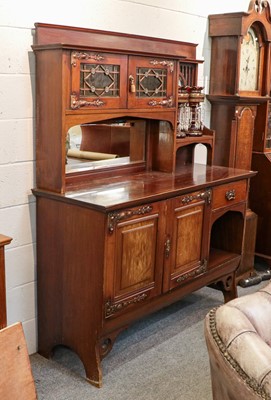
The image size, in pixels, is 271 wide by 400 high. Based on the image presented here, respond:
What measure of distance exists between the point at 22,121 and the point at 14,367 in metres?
1.65

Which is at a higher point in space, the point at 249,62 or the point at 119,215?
the point at 249,62

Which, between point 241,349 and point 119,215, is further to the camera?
point 119,215

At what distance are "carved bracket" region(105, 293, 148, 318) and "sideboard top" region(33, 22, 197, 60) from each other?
124cm

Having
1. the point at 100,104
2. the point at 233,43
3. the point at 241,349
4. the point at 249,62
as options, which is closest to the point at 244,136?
the point at 249,62

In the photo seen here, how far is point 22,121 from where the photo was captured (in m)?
2.65

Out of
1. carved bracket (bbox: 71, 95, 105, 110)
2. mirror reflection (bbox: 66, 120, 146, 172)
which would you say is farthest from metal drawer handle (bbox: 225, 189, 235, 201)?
carved bracket (bbox: 71, 95, 105, 110)

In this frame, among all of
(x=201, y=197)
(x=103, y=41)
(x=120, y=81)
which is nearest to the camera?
(x=120, y=81)

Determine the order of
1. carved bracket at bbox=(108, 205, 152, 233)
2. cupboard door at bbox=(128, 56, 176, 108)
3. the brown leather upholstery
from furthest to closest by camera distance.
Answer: cupboard door at bbox=(128, 56, 176, 108), carved bracket at bbox=(108, 205, 152, 233), the brown leather upholstery

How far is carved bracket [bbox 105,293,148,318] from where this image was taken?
8.43 feet

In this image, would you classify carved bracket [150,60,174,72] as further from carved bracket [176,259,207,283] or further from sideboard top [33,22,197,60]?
carved bracket [176,259,207,283]

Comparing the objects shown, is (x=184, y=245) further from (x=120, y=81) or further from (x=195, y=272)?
(x=120, y=81)

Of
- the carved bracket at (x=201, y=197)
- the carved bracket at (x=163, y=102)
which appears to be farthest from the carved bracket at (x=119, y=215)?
the carved bracket at (x=163, y=102)

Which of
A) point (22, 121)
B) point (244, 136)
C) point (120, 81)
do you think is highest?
point (120, 81)

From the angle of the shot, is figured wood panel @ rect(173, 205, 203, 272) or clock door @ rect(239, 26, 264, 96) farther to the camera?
clock door @ rect(239, 26, 264, 96)
